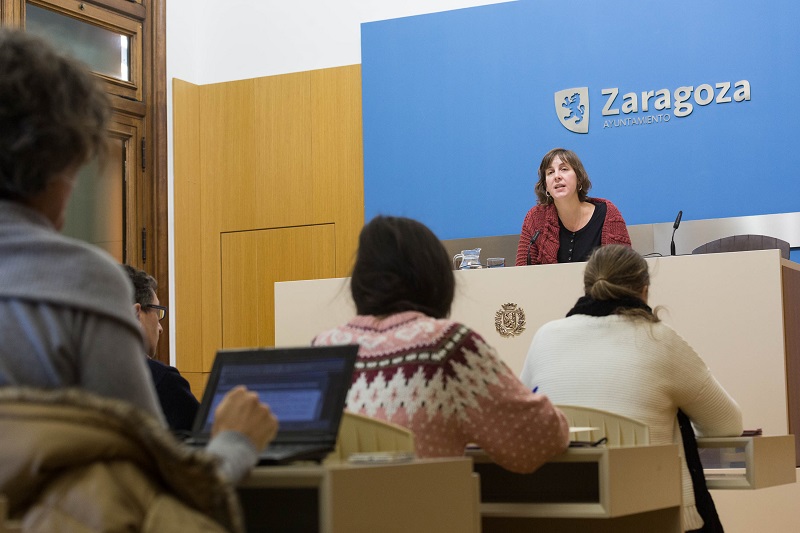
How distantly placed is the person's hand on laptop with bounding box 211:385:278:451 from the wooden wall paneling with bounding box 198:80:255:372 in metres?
6.59

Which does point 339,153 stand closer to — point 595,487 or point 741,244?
point 741,244

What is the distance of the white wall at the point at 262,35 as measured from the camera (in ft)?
25.1

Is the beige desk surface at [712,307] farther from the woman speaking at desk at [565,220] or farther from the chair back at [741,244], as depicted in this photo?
the chair back at [741,244]

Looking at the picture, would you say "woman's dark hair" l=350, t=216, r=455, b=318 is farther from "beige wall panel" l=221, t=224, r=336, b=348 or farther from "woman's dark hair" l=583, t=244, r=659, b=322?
"beige wall panel" l=221, t=224, r=336, b=348

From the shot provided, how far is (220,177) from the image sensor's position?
26.1 feet

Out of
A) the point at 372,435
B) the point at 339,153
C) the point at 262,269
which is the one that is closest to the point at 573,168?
the point at 339,153

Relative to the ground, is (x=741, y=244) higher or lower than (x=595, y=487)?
higher

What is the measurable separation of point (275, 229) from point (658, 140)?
2699 mm

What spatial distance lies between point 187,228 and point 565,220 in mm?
3406

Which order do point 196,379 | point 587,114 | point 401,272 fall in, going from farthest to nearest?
point 196,379 < point 587,114 < point 401,272

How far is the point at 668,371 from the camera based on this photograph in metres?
2.73

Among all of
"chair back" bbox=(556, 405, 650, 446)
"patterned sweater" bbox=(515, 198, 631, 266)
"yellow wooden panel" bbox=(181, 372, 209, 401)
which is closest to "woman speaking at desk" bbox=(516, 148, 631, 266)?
"patterned sweater" bbox=(515, 198, 631, 266)

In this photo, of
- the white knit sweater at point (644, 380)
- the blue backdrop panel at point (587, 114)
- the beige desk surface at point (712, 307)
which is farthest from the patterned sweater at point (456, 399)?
the blue backdrop panel at point (587, 114)

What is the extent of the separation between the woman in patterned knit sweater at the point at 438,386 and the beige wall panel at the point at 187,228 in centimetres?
578
